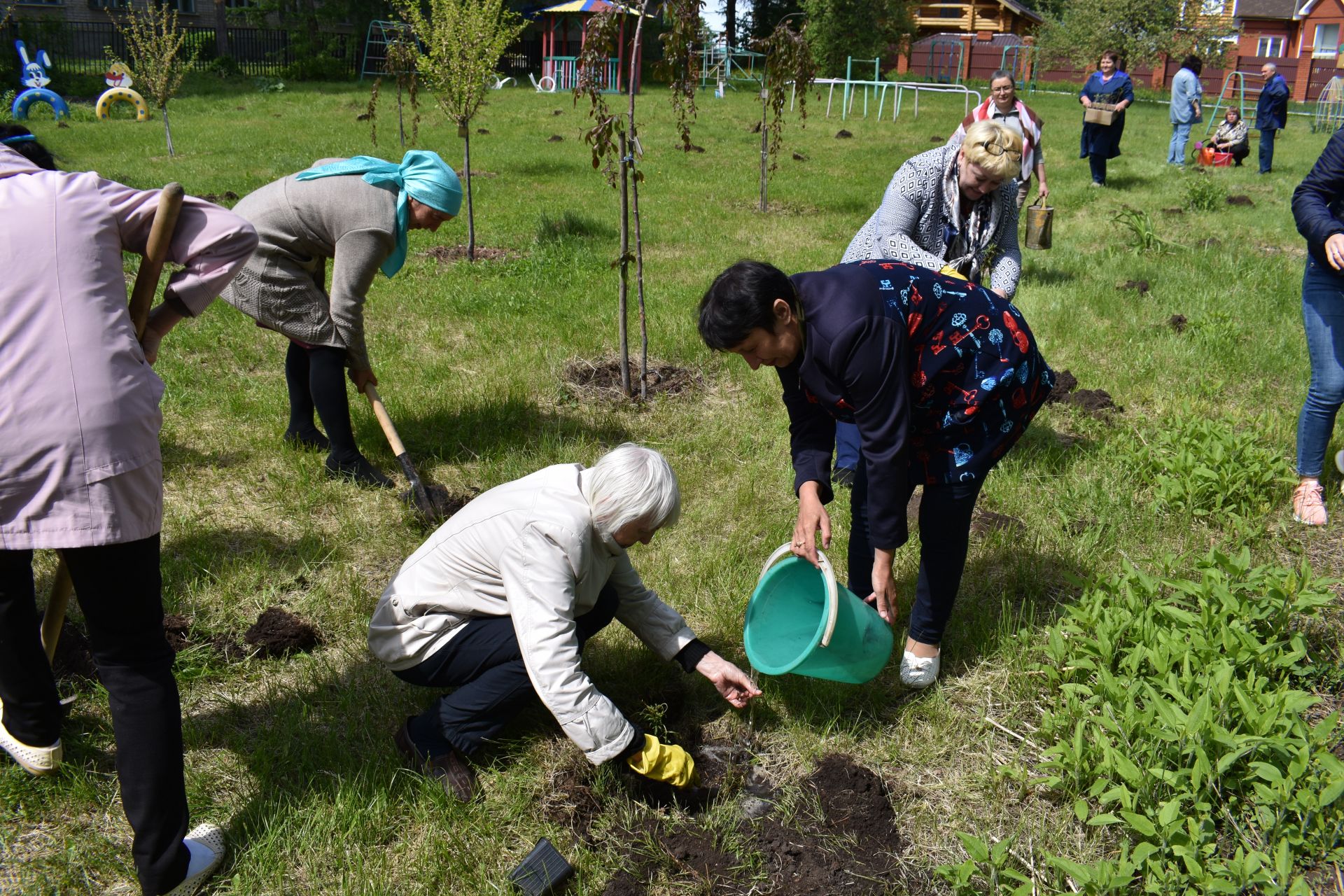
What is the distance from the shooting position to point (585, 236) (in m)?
8.77

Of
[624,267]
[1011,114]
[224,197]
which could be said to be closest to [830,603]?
[624,267]

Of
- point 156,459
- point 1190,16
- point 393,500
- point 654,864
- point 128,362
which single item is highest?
point 1190,16

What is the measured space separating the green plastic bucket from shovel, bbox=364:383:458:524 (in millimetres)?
1639

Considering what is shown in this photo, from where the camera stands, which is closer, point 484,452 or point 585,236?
point 484,452

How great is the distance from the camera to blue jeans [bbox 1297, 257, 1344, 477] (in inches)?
147

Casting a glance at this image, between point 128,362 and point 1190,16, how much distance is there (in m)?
39.3

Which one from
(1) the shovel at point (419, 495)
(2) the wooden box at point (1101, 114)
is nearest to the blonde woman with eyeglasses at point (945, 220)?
(1) the shovel at point (419, 495)

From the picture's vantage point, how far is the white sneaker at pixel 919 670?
3.02 meters

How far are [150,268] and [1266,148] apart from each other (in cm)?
1626

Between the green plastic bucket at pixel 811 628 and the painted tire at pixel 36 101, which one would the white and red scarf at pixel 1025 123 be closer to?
the green plastic bucket at pixel 811 628

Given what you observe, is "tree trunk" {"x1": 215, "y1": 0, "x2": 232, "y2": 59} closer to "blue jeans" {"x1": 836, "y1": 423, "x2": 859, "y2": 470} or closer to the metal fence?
the metal fence

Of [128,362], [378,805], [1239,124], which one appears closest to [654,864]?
[378,805]

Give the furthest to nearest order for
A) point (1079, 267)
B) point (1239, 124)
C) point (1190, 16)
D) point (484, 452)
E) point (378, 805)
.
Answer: point (1190, 16) < point (1239, 124) < point (1079, 267) < point (484, 452) < point (378, 805)

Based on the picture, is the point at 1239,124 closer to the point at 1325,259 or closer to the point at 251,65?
the point at 1325,259
